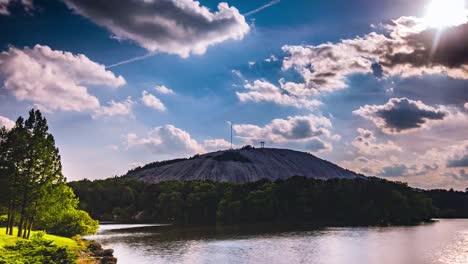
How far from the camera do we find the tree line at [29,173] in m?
72.9

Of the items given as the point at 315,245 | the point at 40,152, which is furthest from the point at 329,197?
the point at 40,152

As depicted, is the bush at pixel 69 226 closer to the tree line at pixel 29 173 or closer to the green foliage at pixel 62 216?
the green foliage at pixel 62 216

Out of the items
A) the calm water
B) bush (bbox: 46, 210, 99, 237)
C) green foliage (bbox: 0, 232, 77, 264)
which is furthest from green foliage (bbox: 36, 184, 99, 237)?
green foliage (bbox: 0, 232, 77, 264)

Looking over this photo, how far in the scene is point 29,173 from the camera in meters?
74.2

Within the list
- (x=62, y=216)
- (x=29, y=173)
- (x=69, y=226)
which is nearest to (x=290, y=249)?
(x=62, y=216)

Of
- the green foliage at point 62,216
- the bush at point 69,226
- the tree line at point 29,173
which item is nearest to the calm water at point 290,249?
the bush at point 69,226

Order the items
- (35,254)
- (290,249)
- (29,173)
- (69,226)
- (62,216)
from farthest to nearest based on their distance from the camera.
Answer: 1. (69,226)
2. (290,249)
3. (62,216)
4. (29,173)
5. (35,254)

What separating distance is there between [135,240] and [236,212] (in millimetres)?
82191

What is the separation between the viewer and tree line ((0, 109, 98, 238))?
2872 inches

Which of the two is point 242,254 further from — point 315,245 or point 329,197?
point 329,197

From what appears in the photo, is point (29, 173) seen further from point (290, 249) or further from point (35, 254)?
point (290, 249)

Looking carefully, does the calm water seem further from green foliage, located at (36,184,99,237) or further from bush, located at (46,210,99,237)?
green foliage, located at (36,184,99,237)

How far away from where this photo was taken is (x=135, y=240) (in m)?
113

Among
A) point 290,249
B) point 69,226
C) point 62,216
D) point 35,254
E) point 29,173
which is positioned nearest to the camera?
point 35,254
